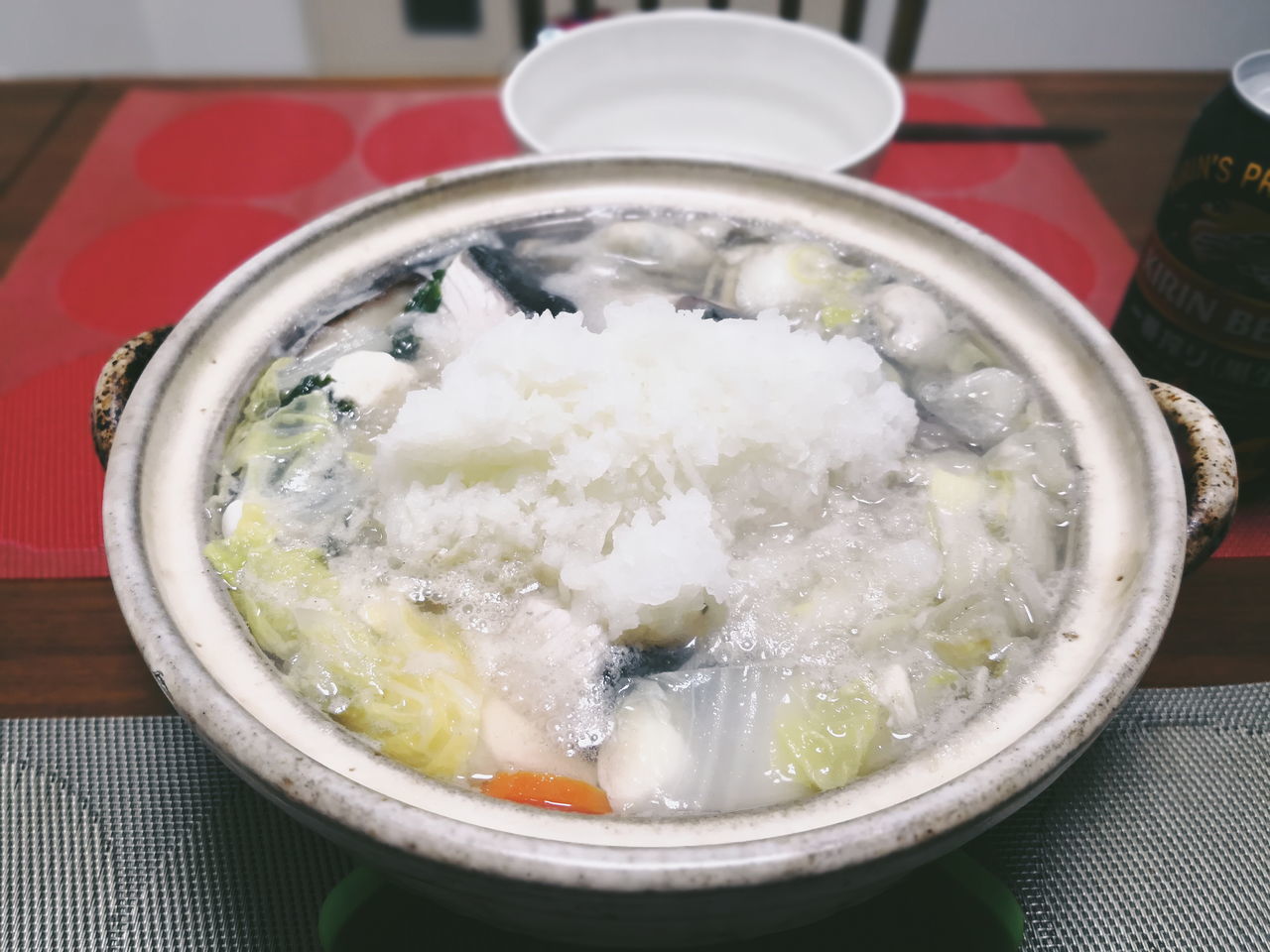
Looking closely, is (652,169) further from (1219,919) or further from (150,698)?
(1219,919)

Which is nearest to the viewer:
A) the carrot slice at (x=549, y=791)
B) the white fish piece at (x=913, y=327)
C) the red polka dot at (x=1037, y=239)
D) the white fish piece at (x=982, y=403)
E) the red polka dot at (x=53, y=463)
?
the carrot slice at (x=549, y=791)

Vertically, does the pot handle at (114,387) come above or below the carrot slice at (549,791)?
above

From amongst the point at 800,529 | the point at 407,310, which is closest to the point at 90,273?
the point at 407,310

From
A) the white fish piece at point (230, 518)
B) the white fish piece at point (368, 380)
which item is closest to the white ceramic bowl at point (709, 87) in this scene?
the white fish piece at point (368, 380)

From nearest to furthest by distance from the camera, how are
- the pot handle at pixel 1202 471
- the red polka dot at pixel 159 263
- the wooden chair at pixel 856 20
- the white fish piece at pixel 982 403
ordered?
1. the pot handle at pixel 1202 471
2. the white fish piece at pixel 982 403
3. the red polka dot at pixel 159 263
4. the wooden chair at pixel 856 20

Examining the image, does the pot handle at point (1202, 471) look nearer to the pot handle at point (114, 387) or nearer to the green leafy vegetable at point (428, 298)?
the green leafy vegetable at point (428, 298)

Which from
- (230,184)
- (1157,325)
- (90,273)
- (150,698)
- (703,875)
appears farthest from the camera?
(230,184)

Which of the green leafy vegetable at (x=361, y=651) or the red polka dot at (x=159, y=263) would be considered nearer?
the green leafy vegetable at (x=361, y=651)

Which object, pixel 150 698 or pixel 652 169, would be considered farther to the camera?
pixel 652 169
